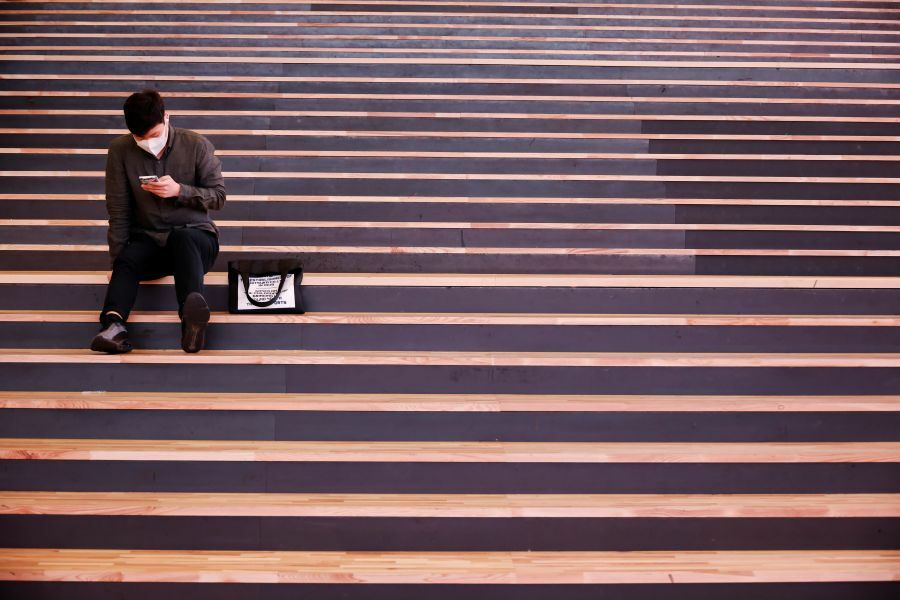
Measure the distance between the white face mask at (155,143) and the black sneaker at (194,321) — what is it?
47 centimetres

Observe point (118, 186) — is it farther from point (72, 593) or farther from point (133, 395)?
point (72, 593)

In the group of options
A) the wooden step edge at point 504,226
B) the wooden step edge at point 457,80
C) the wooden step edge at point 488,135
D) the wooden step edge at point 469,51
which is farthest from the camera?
the wooden step edge at point 469,51

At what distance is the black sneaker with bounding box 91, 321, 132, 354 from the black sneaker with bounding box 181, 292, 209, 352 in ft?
0.54

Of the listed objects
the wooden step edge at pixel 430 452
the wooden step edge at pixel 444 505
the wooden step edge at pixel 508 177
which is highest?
the wooden step edge at pixel 508 177

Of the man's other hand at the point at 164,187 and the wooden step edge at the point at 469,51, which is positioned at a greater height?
the wooden step edge at the point at 469,51

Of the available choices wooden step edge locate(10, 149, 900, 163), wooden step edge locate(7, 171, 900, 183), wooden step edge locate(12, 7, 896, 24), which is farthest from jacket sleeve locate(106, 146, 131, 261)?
wooden step edge locate(12, 7, 896, 24)

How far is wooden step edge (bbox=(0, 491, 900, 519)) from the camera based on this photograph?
164cm

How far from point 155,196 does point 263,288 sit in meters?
0.42

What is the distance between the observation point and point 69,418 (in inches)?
71.4

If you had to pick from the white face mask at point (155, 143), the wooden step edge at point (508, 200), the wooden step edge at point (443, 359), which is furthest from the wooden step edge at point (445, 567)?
the wooden step edge at point (508, 200)

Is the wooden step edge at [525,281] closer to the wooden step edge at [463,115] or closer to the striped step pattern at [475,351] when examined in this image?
the striped step pattern at [475,351]

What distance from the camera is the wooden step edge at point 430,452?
173 cm

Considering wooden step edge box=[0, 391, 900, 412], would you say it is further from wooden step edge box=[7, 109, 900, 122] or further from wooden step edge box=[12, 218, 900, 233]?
wooden step edge box=[7, 109, 900, 122]

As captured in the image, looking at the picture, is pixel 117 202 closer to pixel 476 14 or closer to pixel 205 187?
pixel 205 187
